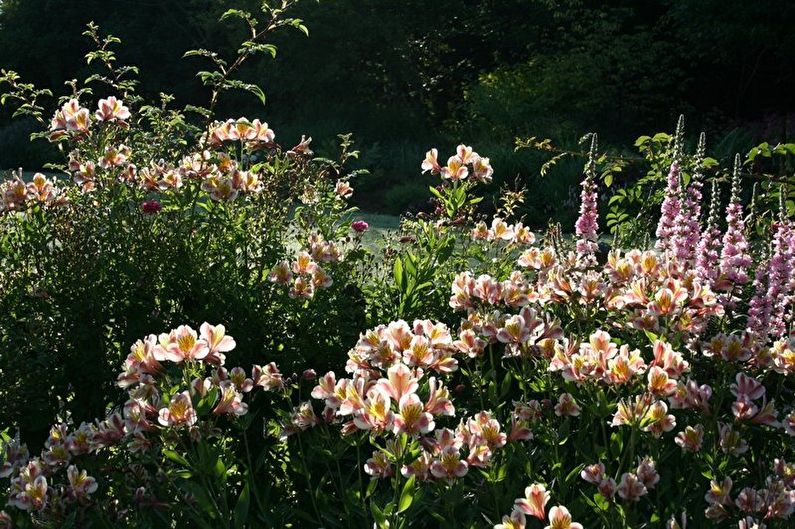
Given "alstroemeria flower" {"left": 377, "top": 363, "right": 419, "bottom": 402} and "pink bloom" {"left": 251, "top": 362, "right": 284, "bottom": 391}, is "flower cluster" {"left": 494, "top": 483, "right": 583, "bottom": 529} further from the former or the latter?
"pink bloom" {"left": 251, "top": 362, "right": 284, "bottom": 391}

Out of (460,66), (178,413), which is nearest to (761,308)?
(178,413)

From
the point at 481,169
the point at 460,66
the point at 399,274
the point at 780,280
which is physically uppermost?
the point at 481,169

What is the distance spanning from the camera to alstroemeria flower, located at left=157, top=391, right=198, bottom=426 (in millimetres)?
1938

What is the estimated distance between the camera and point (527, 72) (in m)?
15.3

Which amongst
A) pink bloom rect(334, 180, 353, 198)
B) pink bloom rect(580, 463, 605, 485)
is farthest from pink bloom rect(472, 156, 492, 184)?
pink bloom rect(580, 463, 605, 485)

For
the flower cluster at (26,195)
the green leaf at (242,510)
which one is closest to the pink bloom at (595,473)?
the green leaf at (242,510)

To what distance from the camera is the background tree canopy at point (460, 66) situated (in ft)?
44.9

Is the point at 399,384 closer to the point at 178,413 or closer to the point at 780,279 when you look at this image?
the point at 178,413

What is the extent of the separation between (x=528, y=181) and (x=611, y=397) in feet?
25.9

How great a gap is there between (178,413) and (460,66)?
16473 mm

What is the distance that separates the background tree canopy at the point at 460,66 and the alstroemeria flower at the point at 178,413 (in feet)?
30.3

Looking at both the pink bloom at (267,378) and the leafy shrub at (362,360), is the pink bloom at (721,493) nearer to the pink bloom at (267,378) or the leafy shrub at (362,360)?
A: the leafy shrub at (362,360)

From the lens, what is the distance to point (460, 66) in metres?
17.8

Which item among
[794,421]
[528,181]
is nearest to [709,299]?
[794,421]
